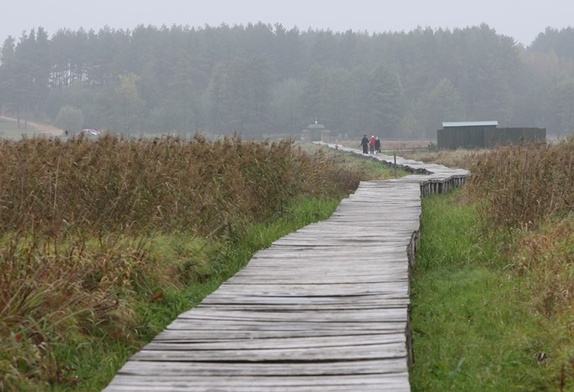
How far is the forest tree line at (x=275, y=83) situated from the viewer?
9431cm

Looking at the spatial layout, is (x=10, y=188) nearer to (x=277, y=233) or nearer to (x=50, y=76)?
(x=277, y=233)

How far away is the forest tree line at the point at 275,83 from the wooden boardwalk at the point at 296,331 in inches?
3334

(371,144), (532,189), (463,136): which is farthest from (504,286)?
(463,136)

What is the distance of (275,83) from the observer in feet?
377

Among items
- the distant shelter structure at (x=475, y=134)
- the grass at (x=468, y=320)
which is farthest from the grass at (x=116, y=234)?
the distant shelter structure at (x=475, y=134)

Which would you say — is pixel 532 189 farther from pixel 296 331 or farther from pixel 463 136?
pixel 463 136

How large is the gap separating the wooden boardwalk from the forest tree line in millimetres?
84689

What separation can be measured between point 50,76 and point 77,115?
1088 inches

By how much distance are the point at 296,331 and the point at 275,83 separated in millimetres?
110865

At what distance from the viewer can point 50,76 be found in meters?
122

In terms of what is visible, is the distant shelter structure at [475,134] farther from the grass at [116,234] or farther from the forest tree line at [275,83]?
the forest tree line at [275,83]

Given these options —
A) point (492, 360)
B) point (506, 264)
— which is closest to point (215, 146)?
point (506, 264)

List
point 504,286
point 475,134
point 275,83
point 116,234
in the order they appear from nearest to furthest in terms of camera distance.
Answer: point 504,286 < point 116,234 < point 475,134 < point 275,83

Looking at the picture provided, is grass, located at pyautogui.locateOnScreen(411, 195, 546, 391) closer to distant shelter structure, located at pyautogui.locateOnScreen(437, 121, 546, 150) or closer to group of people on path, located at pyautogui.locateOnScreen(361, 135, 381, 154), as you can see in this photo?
distant shelter structure, located at pyautogui.locateOnScreen(437, 121, 546, 150)
